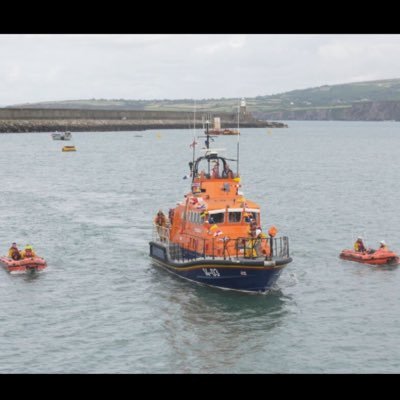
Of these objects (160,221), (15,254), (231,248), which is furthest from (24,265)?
(231,248)

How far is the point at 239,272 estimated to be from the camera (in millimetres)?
26047

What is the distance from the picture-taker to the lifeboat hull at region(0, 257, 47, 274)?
31.0 meters

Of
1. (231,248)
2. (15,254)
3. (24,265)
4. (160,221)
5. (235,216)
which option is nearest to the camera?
(231,248)

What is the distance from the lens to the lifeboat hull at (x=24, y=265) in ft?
102

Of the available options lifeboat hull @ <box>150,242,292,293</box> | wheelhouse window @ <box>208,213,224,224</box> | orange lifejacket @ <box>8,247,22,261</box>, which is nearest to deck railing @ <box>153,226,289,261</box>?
lifeboat hull @ <box>150,242,292,293</box>

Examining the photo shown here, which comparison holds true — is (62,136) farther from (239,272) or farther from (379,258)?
(239,272)

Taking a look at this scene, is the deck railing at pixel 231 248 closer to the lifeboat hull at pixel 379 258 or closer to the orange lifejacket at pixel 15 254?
the lifeboat hull at pixel 379 258

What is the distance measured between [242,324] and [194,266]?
16.6 feet

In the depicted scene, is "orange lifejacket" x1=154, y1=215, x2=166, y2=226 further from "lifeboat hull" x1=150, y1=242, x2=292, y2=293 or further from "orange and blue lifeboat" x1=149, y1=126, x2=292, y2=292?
"lifeboat hull" x1=150, y1=242, x2=292, y2=293

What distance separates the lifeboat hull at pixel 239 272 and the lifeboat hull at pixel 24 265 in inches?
285

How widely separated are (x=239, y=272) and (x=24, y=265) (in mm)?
10284

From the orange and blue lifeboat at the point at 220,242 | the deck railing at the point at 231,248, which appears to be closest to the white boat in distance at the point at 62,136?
the orange and blue lifeboat at the point at 220,242

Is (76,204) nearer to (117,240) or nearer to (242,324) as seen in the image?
(117,240)
